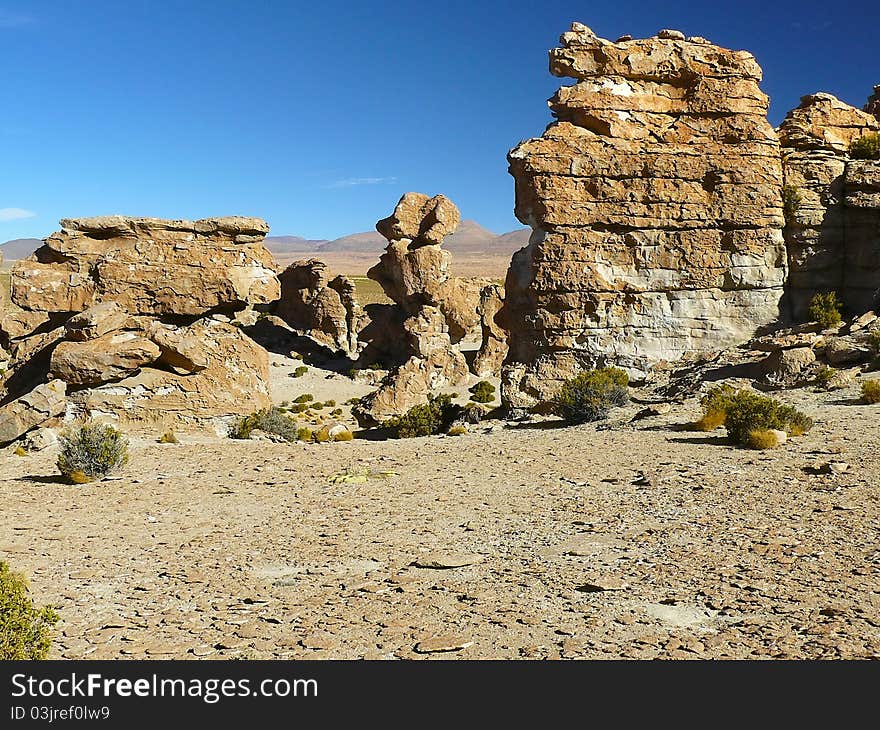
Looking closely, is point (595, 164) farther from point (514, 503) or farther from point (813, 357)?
point (514, 503)

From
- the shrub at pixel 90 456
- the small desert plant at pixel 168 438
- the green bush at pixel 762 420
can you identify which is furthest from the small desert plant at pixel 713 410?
the small desert plant at pixel 168 438

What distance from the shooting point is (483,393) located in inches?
1070

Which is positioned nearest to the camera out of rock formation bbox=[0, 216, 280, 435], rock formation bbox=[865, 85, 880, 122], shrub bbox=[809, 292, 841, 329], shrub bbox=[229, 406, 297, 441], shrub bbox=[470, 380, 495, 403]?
rock formation bbox=[0, 216, 280, 435]

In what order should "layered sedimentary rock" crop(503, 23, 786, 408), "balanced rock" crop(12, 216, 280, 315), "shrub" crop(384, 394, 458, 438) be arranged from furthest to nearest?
"shrub" crop(384, 394, 458, 438) → "balanced rock" crop(12, 216, 280, 315) → "layered sedimentary rock" crop(503, 23, 786, 408)

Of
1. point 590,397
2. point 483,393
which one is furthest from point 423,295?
point 590,397

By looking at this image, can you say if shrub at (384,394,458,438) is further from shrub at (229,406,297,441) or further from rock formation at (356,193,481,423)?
rock formation at (356,193,481,423)

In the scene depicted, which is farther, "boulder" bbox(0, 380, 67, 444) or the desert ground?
"boulder" bbox(0, 380, 67, 444)

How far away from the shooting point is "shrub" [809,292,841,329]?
16.1 meters

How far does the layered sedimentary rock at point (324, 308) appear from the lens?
39812 millimetres

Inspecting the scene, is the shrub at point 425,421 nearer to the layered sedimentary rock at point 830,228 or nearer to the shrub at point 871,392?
the layered sedimentary rock at point 830,228

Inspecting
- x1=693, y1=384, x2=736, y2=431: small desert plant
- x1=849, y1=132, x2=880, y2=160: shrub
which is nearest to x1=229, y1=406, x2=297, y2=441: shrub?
x1=693, y1=384, x2=736, y2=431: small desert plant

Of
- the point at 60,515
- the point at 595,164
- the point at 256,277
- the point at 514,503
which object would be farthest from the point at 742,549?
the point at 256,277

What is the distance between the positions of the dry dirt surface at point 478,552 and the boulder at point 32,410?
11.1ft

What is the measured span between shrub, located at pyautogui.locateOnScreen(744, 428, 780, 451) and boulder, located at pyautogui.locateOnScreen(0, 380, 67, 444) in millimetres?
13257
